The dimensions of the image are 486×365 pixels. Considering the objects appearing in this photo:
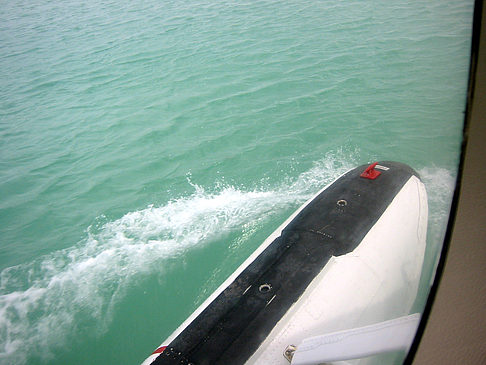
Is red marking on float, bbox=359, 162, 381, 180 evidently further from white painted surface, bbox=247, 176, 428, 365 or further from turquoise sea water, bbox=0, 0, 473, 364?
turquoise sea water, bbox=0, 0, 473, 364

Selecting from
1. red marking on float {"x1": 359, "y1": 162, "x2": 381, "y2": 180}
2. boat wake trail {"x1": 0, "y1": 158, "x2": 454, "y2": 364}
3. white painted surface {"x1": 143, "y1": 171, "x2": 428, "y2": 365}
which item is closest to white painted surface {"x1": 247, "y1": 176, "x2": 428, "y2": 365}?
white painted surface {"x1": 143, "y1": 171, "x2": 428, "y2": 365}

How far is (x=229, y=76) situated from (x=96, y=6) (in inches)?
704

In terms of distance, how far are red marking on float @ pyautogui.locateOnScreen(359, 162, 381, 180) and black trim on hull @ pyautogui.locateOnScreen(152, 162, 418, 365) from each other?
7cm

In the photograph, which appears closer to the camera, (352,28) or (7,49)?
(352,28)

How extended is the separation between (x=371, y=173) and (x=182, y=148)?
4703 mm

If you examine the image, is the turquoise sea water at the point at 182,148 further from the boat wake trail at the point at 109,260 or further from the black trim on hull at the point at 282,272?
the black trim on hull at the point at 282,272

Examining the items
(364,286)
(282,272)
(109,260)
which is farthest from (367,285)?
(109,260)

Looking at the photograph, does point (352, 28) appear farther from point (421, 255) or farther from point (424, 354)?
point (424, 354)

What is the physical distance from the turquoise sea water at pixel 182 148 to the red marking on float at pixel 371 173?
968 millimetres

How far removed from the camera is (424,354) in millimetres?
748

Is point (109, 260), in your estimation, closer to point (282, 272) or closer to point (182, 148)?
point (182, 148)

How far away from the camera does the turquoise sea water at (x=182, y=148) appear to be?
188 inches

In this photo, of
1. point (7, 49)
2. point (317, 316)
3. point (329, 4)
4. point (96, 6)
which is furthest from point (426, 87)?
point (96, 6)

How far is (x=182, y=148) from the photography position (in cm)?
768
